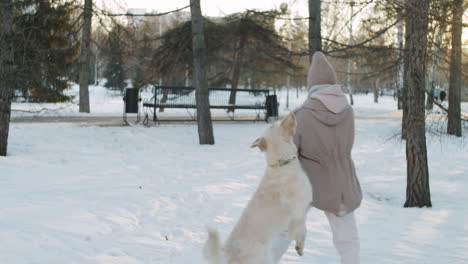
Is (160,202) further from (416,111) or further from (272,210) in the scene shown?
(416,111)

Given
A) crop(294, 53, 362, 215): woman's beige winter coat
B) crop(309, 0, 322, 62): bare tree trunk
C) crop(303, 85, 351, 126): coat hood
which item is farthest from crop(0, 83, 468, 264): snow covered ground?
crop(309, 0, 322, 62): bare tree trunk

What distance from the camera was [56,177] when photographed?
7.29 m

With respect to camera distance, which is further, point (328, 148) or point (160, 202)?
point (160, 202)

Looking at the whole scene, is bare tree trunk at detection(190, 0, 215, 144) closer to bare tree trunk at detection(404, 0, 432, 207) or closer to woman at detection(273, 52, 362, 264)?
bare tree trunk at detection(404, 0, 432, 207)

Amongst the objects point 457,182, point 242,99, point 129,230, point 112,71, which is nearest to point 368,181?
point 457,182

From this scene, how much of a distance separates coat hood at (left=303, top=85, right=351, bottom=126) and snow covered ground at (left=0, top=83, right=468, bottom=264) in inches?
67.2

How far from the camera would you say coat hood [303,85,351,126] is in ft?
10.2

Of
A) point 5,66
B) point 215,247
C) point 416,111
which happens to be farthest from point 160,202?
point 5,66

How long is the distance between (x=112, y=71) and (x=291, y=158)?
51.1m

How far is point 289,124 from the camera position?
2939 millimetres

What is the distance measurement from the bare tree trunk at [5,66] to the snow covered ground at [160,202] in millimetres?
655

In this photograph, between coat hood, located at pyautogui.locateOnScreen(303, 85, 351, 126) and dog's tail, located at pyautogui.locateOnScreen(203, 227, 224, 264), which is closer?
dog's tail, located at pyautogui.locateOnScreen(203, 227, 224, 264)

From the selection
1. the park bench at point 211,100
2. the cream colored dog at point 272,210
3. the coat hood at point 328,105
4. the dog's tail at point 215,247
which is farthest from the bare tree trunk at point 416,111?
the park bench at point 211,100

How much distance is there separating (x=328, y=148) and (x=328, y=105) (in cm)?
30
